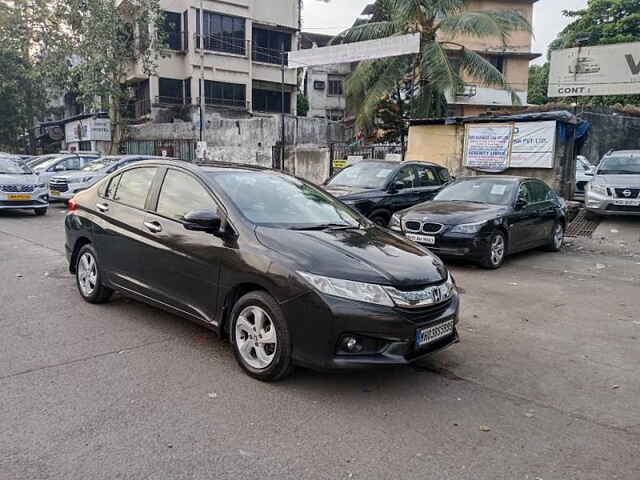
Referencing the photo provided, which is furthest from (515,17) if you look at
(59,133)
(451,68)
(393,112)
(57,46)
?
(59,133)

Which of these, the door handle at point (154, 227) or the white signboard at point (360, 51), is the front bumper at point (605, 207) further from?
the door handle at point (154, 227)

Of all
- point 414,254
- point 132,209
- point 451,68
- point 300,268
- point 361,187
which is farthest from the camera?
point 451,68

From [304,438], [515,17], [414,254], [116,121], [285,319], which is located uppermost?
[515,17]

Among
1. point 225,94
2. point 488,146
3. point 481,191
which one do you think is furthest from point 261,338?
point 225,94

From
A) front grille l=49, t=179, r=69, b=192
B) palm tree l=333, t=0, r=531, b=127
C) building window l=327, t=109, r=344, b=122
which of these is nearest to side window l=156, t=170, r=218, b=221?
front grille l=49, t=179, r=69, b=192

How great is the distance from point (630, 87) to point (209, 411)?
2431 cm

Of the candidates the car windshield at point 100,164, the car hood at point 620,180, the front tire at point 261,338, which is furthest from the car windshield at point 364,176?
the car windshield at point 100,164

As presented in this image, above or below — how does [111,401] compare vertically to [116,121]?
below

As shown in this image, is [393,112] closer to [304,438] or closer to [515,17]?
[515,17]

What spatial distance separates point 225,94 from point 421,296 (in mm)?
31445

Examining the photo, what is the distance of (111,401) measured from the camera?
12.5 ft

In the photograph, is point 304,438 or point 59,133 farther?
point 59,133

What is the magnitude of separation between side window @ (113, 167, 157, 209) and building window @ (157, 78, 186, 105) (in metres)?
28.8

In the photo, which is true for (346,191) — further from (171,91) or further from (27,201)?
(171,91)
